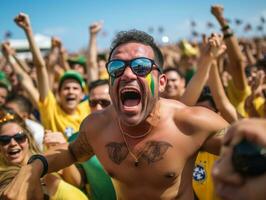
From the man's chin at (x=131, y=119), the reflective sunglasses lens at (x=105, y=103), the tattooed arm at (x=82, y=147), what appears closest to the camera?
the man's chin at (x=131, y=119)

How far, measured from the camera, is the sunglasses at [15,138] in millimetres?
2988

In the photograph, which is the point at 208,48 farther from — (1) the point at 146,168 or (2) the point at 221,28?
(1) the point at 146,168

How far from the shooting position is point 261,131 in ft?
2.78

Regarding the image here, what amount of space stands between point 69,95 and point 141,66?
2.43m

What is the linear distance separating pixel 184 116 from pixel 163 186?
18.4 inches

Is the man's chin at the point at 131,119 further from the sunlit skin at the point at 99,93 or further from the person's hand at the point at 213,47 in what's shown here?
the sunlit skin at the point at 99,93

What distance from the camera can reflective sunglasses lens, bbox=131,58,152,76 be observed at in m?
2.35

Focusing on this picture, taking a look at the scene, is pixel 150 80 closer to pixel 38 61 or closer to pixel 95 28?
pixel 38 61

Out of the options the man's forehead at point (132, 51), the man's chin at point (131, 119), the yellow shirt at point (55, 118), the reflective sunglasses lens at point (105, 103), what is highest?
the man's forehead at point (132, 51)

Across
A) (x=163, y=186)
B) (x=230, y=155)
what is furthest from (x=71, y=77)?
(x=230, y=155)

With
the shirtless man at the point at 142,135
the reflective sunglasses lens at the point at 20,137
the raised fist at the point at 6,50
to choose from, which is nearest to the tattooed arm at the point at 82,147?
the shirtless man at the point at 142,135

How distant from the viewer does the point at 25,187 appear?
6.41 ft

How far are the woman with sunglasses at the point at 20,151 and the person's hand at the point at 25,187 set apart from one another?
0.48m

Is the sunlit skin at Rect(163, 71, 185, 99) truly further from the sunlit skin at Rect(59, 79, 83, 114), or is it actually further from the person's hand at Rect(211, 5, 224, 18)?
the sunlit skin at Rect(59, 79, 83, 114)
